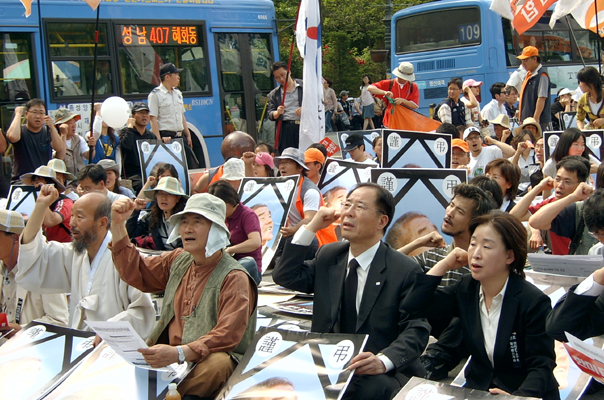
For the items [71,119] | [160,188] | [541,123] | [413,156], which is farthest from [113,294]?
[541,123]

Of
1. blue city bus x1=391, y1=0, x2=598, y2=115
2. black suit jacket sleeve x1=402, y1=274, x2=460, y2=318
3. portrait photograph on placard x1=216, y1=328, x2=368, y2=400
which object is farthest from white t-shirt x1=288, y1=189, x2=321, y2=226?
blue city bus x1=391, y1=0, x2=598, y2=115

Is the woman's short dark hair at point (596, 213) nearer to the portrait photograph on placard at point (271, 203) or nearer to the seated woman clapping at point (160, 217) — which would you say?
the seated woman clapping at point (160, 217)

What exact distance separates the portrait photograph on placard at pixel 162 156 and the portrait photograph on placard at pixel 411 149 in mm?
2999

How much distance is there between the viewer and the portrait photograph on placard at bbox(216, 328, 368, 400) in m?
3.55

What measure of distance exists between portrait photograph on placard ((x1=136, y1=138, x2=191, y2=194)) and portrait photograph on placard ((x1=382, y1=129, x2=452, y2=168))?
2999 mm

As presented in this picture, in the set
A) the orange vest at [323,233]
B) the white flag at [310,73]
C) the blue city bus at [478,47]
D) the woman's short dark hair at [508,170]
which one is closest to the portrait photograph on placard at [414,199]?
the woman's short dark hair at [508,170]

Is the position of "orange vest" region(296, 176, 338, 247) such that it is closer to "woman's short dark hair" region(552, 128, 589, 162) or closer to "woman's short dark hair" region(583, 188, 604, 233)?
"woman's short dark hair" region(552, 128, 589, 162)

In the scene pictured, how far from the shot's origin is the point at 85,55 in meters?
12.2

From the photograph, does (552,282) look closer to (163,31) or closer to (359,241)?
(359,241)

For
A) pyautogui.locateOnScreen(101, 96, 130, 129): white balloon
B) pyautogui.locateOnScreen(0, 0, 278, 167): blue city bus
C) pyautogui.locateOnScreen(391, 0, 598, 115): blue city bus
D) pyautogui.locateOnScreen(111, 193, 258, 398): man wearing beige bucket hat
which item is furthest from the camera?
pyautogui.locateOnScreen(391, 0, 598, 115): blue city bus

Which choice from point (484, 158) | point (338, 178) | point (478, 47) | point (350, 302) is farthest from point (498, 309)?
point (478, 47)

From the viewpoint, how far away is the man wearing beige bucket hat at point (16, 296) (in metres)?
5.21

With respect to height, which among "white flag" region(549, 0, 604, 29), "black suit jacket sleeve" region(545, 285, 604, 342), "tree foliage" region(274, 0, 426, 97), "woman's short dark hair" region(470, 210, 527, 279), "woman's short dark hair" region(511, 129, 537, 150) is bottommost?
"black suit jacket sleeve" region(545, 285, 604, 342)

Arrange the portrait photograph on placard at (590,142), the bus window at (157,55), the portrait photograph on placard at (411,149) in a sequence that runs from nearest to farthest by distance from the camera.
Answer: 1. the portrait photograph on placard at (411,149)
2. the portrait photograph on placard at (590,142)
3. the bus window at (157,55)
